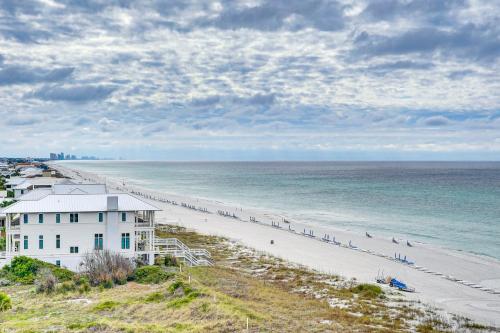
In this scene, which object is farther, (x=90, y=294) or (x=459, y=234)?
(x=459, y=234)

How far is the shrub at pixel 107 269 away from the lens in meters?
34.7

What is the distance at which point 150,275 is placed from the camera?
35844 millimetres

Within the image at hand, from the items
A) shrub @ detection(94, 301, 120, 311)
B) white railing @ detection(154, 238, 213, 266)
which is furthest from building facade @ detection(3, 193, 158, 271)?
shrub @ detection(94, 301, 120, 311)

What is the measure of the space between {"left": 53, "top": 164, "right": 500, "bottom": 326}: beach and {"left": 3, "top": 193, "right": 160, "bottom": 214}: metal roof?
61.9 feet

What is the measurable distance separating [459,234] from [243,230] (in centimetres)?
3219

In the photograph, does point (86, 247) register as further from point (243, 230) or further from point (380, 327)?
point (243, 230)

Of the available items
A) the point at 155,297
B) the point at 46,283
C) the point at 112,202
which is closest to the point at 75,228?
the point at 112,202

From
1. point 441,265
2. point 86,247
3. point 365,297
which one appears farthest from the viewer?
point 441,265

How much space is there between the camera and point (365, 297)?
35.0m

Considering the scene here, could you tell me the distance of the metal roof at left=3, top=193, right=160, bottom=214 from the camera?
40094 mm

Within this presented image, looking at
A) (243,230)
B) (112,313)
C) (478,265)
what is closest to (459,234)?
(478,265)

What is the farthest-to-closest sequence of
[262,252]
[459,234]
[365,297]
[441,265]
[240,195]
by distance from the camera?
[240,195] < [459,234] < [262,252] < [441,265] < [365,297]

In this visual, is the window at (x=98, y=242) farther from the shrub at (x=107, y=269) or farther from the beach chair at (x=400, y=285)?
the beach chair at (x=400, y=285)

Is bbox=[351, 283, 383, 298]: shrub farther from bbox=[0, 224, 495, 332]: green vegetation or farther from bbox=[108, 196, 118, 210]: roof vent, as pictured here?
bbox=[108, 196, 118, 210]: roof vent
